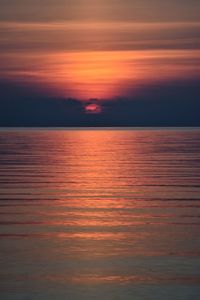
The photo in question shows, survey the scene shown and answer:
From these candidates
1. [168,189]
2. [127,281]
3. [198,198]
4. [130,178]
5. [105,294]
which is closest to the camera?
[105,294]

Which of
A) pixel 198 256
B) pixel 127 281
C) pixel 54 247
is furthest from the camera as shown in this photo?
pixel 54 247

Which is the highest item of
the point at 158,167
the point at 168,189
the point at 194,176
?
the point at 158,167

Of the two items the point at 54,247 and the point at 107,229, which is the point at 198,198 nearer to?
the point at 107,229

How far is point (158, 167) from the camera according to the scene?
40.3 meters

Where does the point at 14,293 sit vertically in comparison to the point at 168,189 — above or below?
below

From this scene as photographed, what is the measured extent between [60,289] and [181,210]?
376 inches

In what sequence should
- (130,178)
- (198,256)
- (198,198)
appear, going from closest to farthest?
(198,256) < (198,198) < (130,178)

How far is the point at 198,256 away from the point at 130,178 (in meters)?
18.5

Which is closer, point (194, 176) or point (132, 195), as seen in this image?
point (132, 195)

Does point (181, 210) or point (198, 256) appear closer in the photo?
point (198, 256)

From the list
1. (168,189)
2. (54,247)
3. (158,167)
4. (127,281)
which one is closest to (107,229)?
(54,247)

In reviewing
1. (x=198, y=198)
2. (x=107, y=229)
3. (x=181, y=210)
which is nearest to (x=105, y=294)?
(x=107, y=229)

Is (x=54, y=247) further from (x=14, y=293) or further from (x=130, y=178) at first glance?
(x=130, y=178)

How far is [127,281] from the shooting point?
12.5 metres
